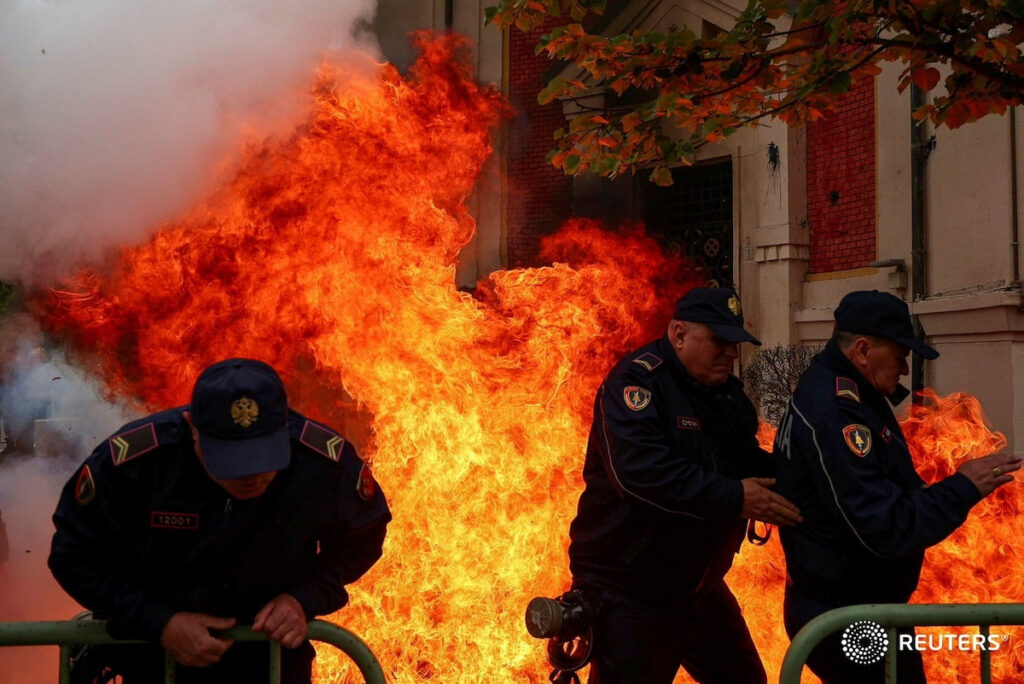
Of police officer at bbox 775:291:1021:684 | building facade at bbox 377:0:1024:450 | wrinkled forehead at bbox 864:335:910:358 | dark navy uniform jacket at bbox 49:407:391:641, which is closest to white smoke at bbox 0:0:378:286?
building facade at bbox 377:0:1024:450

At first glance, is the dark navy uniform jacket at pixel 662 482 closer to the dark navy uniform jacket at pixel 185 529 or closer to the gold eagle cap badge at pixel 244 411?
the dark navy uniform jacket at pixel 185 529

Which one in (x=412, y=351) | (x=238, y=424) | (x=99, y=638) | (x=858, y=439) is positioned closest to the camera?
(x=238, y=424)

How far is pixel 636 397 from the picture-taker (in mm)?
3559

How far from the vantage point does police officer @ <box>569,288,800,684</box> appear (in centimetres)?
341

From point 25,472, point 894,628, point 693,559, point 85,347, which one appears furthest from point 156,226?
point 894,628

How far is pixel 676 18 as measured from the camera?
11.6 metres

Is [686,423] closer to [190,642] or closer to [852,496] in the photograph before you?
[852,496]

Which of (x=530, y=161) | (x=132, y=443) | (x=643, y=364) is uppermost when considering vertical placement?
(x=530, y=161)

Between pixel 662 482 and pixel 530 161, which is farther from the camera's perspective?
pixel 530 161

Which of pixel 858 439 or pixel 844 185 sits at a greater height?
pixel 844 185

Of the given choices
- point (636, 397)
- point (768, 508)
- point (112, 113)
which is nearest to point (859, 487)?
point (768, 508)

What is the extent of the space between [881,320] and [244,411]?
7.44 feet

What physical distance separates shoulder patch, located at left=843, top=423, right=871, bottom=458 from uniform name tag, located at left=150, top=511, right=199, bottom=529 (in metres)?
2.14

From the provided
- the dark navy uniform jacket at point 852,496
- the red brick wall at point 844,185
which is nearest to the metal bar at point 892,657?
the dark navy uniform jacket at point 852,496
